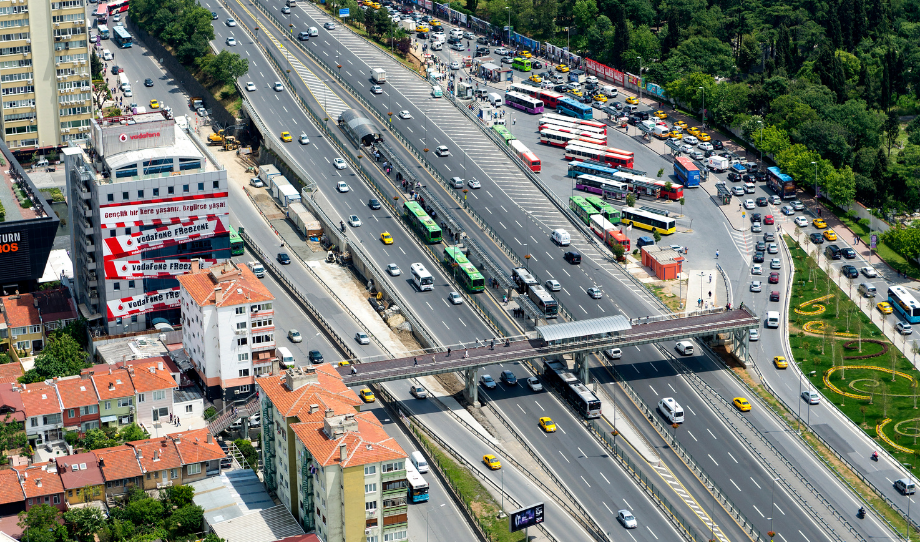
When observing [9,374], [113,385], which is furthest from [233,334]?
[9,374]

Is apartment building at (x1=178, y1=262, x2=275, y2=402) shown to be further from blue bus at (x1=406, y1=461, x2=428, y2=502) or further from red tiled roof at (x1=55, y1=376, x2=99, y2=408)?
blue bus at (x1=406, y1=461, x2=428, y2=502)

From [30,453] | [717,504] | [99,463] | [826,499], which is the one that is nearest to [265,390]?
[99,463]

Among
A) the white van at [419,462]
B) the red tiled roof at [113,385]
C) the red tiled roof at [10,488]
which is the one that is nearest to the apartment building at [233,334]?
the red tiled roof at [113,385]

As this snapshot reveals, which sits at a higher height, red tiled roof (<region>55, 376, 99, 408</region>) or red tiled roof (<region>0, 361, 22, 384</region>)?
red tiled roof (<region>55, 376, 99, 408</region>)

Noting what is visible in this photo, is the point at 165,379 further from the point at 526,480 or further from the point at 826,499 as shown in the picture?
the point at 826,499

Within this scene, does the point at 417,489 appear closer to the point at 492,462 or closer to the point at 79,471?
the point at 492,462

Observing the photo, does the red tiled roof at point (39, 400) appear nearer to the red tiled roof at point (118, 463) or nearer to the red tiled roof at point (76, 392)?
the red tiled roof at point (76, 392)

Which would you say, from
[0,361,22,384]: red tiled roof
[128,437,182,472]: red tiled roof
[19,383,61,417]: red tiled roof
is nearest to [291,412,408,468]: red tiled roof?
[128,437,182,472]: red tiled roof
